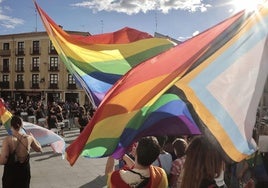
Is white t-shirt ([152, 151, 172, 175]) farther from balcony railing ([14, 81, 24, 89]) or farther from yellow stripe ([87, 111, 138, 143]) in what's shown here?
balcony railing ([14, 81, 24, 89])

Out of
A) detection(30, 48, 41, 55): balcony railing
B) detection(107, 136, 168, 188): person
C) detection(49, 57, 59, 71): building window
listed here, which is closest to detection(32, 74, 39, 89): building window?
detection(49, 57, 59, 71): building window

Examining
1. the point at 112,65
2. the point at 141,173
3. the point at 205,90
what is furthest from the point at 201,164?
the point at 112,65

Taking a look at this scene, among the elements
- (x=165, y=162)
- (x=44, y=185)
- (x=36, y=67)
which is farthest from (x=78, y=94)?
(x=165, y=162)

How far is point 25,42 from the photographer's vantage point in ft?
184

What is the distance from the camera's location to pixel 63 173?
30.2 feet

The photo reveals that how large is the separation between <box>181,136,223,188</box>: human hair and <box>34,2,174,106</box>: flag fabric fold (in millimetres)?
2165

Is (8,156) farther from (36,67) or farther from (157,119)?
(36,67)

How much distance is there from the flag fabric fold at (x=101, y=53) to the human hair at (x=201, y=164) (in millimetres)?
2165

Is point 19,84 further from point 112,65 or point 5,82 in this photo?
point 112,65

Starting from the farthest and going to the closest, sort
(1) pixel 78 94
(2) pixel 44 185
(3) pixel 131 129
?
(1) pixel 78 94, (2) pixel 44 185, (3) pixel 131 129

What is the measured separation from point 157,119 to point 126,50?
174 cm

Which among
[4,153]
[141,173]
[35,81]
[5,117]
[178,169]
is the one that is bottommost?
[35,81]

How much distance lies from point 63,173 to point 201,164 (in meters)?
7.08

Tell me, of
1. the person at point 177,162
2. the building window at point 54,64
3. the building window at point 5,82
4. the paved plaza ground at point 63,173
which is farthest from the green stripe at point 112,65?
the building window at point 5,82
